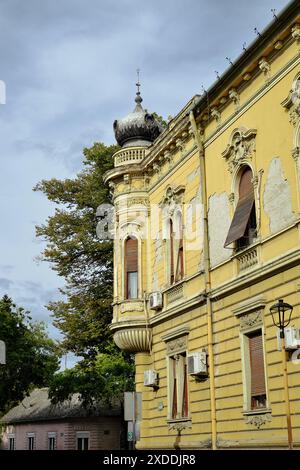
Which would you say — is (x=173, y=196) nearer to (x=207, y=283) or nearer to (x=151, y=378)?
(x=207, y=283)

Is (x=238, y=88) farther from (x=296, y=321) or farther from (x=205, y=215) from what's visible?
(x=296, y=321)

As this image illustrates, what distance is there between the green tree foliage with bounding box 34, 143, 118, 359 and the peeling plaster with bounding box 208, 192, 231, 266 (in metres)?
12.5

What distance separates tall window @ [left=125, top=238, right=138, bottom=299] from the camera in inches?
831

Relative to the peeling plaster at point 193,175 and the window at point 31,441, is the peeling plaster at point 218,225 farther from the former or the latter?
the window at point 31,441

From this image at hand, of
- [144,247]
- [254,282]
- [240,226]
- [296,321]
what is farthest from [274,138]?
[144,247]

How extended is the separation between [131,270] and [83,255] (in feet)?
31.1

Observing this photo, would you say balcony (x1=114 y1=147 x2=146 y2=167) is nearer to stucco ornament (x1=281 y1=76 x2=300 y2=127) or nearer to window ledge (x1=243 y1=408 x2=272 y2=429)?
stucco ornament (x1=281 y1=76 x2=300 y2=127)

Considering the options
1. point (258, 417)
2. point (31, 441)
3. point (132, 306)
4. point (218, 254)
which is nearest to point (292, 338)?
point (258, 417)

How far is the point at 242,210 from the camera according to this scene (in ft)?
50.5

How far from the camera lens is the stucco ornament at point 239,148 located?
15328 millimetres

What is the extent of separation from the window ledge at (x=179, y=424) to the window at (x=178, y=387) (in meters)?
0.13

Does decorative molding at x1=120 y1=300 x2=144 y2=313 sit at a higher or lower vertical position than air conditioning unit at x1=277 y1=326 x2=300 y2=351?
higher

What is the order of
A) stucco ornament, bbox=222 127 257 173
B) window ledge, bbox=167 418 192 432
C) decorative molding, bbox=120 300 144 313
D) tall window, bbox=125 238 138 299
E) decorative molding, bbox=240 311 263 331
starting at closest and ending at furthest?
decorative molding, bbox=240 311 263 331, stucco ornament, bbox=222 127 257 173, window ledge, bbox=167 418 192 432, decorative molding, bbox=120 300 144 313, tall window, bbox=125 238 138 299

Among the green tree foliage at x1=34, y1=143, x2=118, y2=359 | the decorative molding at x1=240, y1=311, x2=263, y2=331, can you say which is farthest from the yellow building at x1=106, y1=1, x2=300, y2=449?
the green tree foliage at x1=34, y1=143, x2=118, y2=359
